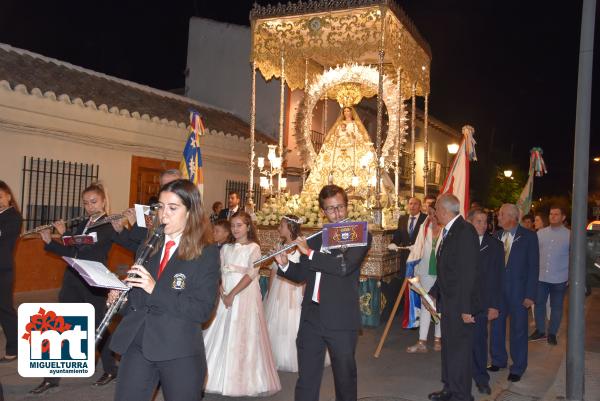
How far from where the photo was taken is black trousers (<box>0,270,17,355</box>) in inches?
238

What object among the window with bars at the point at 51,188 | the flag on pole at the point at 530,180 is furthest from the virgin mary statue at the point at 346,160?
the window with bars at the point at 51,188

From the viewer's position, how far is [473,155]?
7957 mm

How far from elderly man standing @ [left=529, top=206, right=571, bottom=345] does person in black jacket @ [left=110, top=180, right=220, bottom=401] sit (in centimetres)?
683

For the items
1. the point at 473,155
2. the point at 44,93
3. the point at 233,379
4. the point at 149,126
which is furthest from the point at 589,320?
the point at 44,93

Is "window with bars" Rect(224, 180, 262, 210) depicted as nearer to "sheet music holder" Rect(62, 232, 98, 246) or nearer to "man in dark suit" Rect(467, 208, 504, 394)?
"man in dark suit" Rect(467, 208, 504, 394)

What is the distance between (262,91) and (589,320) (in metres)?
12.2

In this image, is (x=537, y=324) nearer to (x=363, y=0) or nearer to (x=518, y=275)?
(x=518, y=275)

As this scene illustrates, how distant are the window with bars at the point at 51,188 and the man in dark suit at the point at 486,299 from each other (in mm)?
8125

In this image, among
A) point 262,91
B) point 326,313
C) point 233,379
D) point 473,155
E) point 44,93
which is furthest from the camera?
point 262,91

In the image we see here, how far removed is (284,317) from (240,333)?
1.15 meters

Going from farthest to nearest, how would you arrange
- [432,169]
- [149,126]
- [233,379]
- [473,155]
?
[432,169]
[149,126]
[473,155]
[233,379]

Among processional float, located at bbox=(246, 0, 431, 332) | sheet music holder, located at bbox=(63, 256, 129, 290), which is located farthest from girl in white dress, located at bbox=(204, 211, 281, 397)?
processional float, located at bbox=(246, 0, 431, 332)

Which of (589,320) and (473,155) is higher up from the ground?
(473,155)

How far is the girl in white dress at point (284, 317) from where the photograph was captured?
6.35 m
